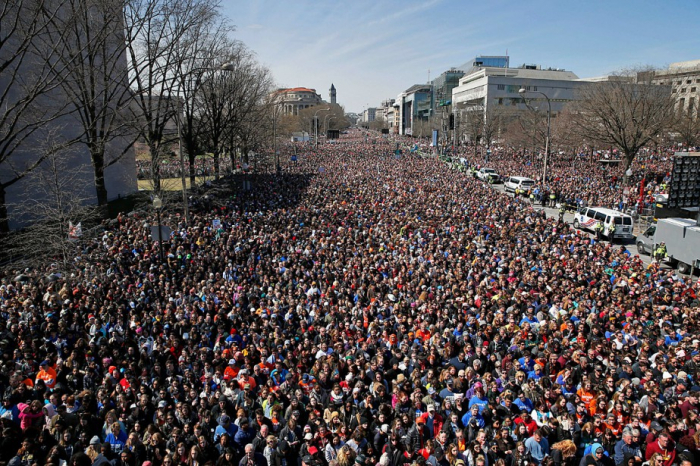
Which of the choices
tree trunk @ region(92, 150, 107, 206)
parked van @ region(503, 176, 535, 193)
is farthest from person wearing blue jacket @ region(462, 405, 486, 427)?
parked van @ region(503, 176, 535, 193)

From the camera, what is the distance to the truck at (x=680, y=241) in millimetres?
16172

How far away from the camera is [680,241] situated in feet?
55.3

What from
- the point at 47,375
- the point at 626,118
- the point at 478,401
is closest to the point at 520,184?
the point at 626,118

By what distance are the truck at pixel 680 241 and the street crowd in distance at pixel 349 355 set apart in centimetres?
308

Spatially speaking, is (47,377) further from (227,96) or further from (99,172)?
(227,96)

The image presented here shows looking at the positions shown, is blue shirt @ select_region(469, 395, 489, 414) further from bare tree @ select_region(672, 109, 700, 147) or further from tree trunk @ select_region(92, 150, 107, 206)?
bare tree @ select_region(672, 109, 700, 147)

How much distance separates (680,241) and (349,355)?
14.9 metres

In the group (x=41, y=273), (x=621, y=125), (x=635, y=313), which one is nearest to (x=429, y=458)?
(x=635, y=313)

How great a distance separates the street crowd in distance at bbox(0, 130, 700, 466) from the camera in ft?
18.9

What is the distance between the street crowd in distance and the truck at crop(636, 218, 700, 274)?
308 cm

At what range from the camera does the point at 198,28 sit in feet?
84.4

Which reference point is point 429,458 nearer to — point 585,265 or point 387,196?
point 585,265

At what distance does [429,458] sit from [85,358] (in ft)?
21.6

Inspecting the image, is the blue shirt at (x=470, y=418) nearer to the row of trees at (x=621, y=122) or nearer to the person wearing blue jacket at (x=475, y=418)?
the person wearing blue jacket at (x=475, y=418)
